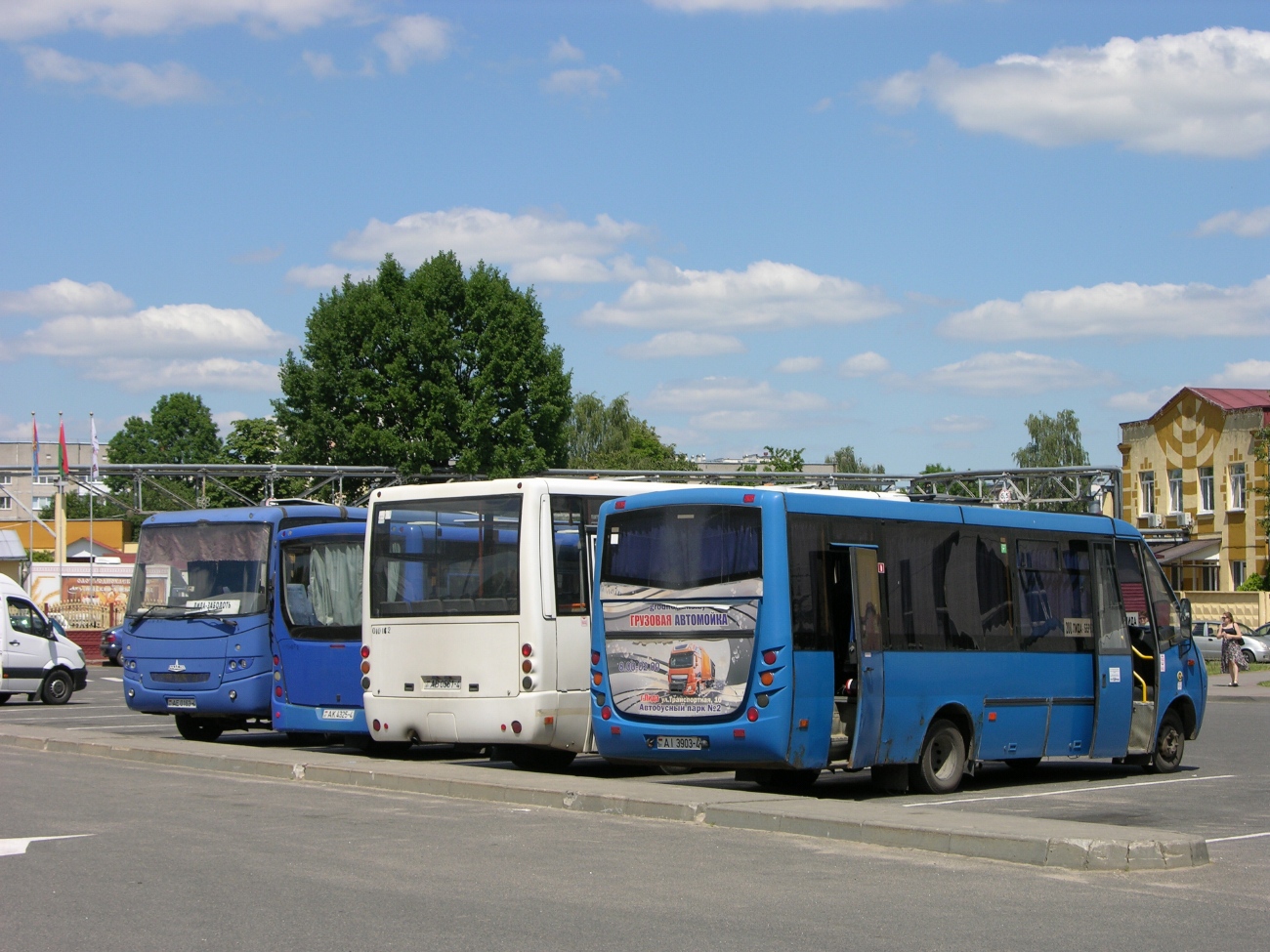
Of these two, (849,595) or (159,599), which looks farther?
(159,599)

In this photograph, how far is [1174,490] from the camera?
6688cm

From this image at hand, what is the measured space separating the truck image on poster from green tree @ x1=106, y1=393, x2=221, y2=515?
10717 cm


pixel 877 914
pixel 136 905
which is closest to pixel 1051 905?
pixel 877 914

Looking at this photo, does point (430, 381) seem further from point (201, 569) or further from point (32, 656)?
point (201, 569)

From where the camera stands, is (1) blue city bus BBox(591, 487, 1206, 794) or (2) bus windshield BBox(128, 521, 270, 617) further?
(2) bus windshield BBox(128, 521, 270, 617)

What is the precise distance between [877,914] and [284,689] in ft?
40.9

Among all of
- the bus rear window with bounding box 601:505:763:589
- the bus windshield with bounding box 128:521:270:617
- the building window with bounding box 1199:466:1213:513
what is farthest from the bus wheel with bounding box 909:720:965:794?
the building window with bounding box 1199:466:1213:513

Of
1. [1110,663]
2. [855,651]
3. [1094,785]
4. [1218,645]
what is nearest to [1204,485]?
[1218,645]

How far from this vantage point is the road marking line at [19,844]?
10164 millimetres

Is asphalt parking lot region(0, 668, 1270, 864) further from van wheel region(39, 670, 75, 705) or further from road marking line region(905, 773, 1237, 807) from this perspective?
van wheel region(39, 670, 75, 705)

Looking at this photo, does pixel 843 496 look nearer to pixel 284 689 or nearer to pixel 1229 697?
pixel 284 689

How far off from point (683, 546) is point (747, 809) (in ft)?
9.22

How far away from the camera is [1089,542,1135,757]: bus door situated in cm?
1653

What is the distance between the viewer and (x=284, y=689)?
1925cm
